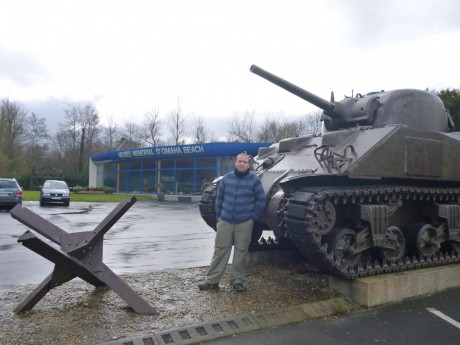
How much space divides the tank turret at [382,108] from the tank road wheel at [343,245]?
228 centimetres

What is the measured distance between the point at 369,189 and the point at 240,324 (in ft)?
8.87

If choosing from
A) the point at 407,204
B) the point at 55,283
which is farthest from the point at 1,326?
the point at 407,204

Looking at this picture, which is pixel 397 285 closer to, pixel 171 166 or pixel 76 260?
pixel 76 260

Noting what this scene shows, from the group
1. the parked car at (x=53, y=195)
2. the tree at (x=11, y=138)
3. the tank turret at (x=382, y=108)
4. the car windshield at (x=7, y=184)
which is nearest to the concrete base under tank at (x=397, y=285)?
the tank turret at (x=382, y=108)

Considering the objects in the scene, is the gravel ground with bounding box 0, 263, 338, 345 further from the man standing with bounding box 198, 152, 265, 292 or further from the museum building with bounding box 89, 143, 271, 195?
the museum building with bounding box 89, 143, 271, 195

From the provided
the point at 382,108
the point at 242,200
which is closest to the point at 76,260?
the point at 242,200

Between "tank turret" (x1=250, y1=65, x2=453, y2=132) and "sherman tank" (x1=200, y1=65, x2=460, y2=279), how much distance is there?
2 centimetres

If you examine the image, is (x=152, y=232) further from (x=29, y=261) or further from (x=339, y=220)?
(x=339, y=220)

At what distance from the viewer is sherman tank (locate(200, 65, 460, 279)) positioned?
229 inches

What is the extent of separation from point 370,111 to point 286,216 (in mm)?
2835

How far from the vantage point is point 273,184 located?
6832 millimetres

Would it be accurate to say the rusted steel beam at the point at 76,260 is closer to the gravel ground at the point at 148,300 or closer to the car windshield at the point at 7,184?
the gravel ground at the point at 148,300

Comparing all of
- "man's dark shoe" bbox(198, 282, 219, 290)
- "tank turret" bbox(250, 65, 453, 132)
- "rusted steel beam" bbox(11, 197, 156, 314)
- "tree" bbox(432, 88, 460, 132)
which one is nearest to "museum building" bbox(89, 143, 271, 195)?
"tree" bbox(432, 88, 460, 132)

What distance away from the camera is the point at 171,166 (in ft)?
115
